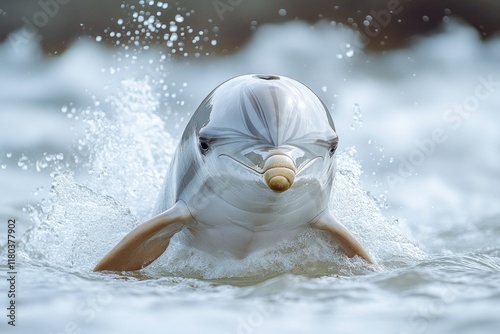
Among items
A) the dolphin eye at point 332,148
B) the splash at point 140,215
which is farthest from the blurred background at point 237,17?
the dolphin eye at point 332,148

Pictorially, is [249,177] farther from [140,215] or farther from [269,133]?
[140,215]

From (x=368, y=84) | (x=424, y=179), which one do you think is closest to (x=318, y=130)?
(x=424, y=179)

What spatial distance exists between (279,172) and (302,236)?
1.21 metres

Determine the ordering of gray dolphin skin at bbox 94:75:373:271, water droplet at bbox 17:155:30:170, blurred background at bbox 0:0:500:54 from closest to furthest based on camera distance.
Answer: gray dolphin skin at bbox 94:75:373:271
water droplet at bbox 17:155:30:170
blurred background at bbox 0:0:500:54

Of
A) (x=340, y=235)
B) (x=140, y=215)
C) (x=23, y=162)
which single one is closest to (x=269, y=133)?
(x=340, y=235)

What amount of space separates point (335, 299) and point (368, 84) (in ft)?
39.6

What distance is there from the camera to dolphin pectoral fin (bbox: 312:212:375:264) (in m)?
5.27

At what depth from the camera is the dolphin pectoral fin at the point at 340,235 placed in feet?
17.3

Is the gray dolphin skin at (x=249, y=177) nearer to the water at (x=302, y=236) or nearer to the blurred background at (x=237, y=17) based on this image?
the water at (x=302, y=236)

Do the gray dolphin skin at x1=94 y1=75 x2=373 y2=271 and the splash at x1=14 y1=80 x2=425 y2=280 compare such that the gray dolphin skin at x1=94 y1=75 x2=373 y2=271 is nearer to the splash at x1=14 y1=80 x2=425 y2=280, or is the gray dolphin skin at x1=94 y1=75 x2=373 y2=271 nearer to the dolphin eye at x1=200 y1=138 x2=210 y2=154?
the dolphin eye at x1=200 y1=138 x2=210 y2=154

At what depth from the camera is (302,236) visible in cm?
532

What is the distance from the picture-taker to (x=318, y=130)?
4.80 m

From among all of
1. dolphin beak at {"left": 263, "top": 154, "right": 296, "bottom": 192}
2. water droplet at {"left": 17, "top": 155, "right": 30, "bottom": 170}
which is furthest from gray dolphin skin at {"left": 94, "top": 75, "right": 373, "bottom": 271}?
water droplet at {"left": 17, "top": 155, "right": 30, "bottom": 170}

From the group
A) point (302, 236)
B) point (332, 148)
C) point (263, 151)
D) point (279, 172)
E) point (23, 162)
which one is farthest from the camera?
point (23, 162)
